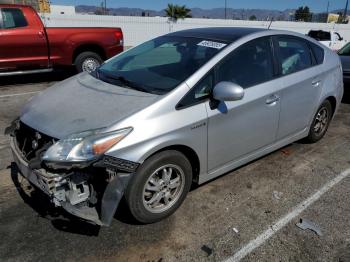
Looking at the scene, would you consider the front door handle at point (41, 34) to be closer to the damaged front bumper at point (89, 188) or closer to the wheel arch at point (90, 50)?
the wheel arch at point (90, 50)

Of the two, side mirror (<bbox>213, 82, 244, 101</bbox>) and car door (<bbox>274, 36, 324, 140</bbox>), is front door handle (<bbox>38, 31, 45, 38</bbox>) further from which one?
side mirror (<bbox>213, 82, 244, 101</bbox>)

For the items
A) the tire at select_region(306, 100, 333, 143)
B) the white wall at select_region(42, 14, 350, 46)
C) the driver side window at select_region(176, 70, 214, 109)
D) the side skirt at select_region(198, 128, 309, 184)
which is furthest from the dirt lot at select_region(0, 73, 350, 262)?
the white wall at select_region(42, 14, 350, 46)

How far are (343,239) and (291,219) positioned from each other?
1.51 feet

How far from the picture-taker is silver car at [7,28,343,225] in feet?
8.94

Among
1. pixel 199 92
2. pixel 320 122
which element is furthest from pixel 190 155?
pixel 320 122

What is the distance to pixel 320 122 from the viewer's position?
5.06 metres

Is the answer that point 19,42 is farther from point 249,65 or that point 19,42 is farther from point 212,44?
point 249,65

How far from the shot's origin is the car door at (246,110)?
3.38 meters

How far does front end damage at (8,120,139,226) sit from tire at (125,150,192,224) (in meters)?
0.14

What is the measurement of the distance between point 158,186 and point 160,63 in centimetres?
144

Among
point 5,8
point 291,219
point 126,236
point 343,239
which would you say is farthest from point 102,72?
point 5,8

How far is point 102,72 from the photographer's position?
3.97 m

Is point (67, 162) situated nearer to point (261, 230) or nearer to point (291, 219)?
point (261, 230)

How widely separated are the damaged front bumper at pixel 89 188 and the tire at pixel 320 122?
3.11 meters
